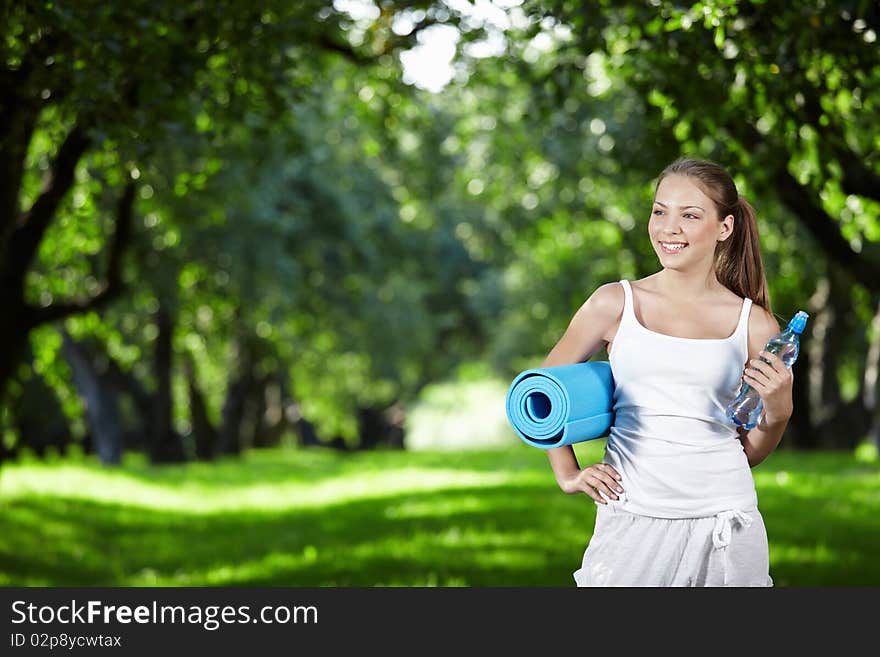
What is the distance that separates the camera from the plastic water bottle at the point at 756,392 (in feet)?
10.2

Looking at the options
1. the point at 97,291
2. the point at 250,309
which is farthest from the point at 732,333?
the point at 250,309

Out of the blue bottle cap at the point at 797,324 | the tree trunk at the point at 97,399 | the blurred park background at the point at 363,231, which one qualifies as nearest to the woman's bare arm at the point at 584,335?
the blue bottle cap at the point at 797,324

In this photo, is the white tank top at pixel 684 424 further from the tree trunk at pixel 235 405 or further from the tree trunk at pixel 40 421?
the tree trunk at pixel 40 421

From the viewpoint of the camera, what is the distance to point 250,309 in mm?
20406

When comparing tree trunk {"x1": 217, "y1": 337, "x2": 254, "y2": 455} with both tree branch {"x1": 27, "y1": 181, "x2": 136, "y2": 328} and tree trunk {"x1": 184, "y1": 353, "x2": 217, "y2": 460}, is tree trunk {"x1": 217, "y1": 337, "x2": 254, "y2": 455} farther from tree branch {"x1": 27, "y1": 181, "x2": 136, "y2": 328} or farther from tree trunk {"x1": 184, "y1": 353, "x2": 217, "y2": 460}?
tree branch {"x1": 27, "y1": 181, "x2": 136, "y2": 328}

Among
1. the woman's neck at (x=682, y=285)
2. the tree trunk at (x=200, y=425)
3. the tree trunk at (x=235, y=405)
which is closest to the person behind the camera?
the woman's neck at (x=682, y=285)

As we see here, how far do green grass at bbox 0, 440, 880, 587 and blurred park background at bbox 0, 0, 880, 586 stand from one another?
0.23 feet

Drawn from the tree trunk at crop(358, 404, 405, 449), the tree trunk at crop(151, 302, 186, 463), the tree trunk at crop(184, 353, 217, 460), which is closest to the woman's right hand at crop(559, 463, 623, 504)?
the tree trunk at crop(151, 302, 186, 463)

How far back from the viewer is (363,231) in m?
23.7

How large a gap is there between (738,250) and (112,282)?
9.78 metres

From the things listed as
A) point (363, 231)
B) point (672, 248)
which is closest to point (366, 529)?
point (672, 248)

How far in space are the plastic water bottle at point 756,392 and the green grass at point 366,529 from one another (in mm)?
5415

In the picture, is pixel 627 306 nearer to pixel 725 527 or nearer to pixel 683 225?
pixel 683 225

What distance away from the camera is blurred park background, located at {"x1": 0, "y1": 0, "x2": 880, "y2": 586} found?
19.9 ft
